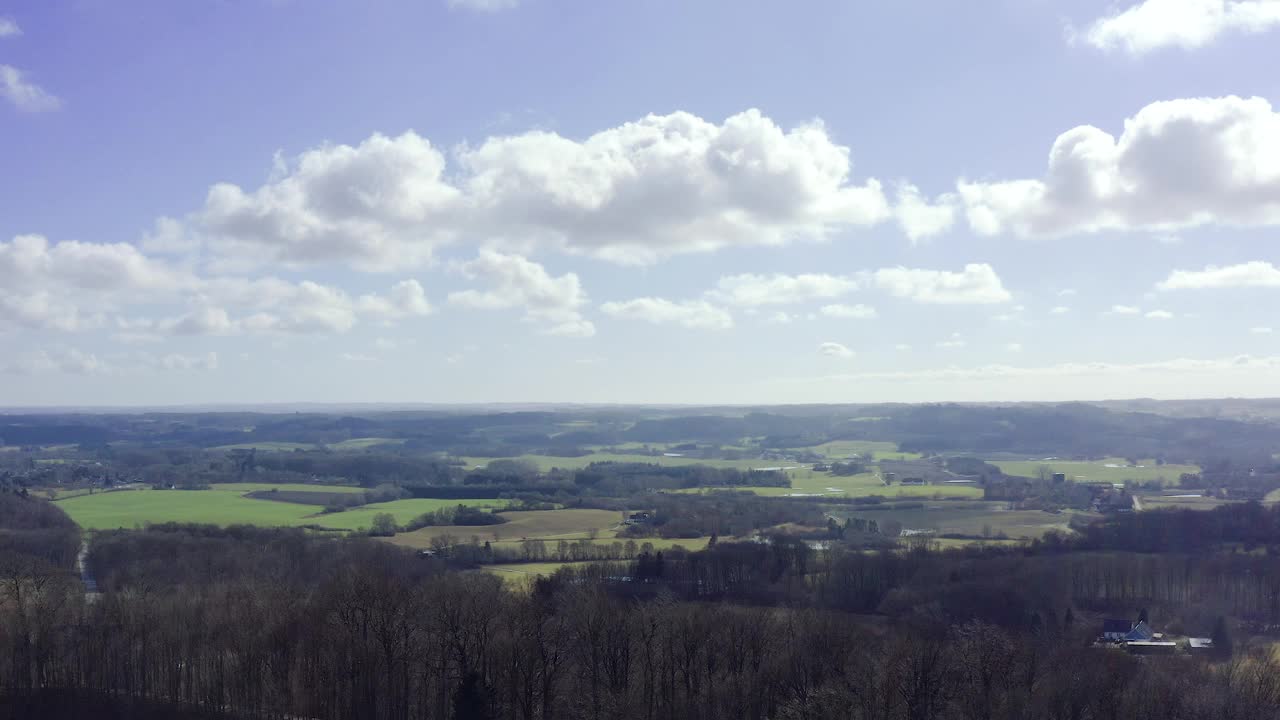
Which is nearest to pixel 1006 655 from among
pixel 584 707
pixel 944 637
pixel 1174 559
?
pixel 944 637

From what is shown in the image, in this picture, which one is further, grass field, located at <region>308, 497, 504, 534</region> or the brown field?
grass field, located at <region>308, 497, 504, 534</region>

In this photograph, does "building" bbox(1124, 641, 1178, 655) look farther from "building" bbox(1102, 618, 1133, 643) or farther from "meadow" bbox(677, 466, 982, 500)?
"meadow" bbox(677, 466, 982, 500)

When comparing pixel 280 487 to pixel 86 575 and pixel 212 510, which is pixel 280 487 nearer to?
pixel 212 510

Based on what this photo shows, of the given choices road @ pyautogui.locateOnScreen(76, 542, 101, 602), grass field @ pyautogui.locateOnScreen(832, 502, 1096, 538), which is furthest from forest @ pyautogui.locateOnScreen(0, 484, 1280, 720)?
grass field @ pyautogui.locateOnScreen(832, 502, 1096, 538)

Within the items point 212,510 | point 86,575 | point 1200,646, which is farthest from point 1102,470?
point 86,575

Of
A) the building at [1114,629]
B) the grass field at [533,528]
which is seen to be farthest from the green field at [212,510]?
the building at [1114,629]

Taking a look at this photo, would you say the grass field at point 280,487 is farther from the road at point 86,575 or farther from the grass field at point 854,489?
the road at point 86,575
